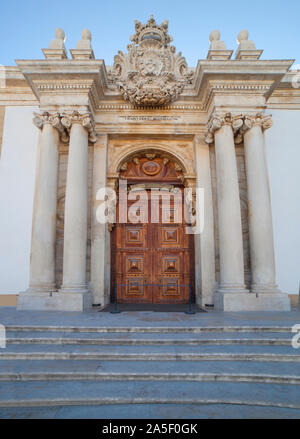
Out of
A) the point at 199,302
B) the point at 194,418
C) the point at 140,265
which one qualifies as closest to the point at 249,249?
the point at 199,302

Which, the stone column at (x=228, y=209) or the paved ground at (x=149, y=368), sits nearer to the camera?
the paved ground at (x=149, y=368)

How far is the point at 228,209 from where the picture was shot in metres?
7.30

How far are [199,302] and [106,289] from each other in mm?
2627

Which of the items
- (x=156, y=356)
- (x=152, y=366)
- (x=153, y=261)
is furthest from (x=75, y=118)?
(x=152, y=366)

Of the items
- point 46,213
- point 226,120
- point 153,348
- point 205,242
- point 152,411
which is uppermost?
point 226,120

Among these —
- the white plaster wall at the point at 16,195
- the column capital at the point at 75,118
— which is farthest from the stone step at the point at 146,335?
the column capital at the point at 75,118

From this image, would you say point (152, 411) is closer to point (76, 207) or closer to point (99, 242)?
point (76, 207)

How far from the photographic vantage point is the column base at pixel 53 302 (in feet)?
22.2

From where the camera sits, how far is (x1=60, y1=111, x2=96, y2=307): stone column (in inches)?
277

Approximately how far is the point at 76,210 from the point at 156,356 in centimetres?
429

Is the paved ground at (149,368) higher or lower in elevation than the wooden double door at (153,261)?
lower

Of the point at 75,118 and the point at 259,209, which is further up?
the point at 75,118

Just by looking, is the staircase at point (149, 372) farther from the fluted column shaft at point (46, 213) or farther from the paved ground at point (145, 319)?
the fluted column shaft at point (46, 213)

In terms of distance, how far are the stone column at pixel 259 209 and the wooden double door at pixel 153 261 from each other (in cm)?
204
